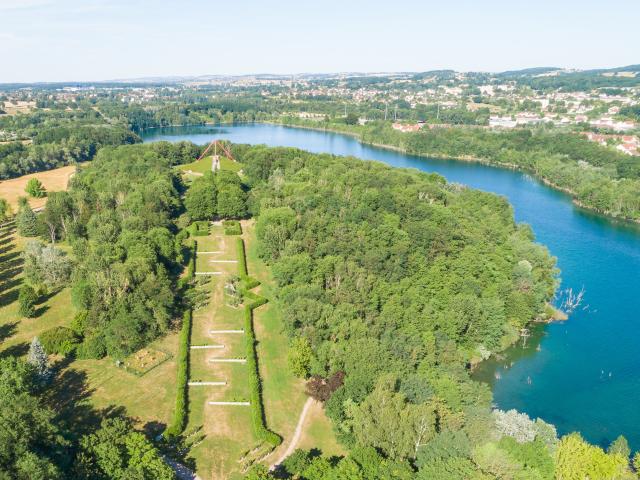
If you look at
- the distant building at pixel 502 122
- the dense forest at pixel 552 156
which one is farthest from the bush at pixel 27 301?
the distant building at pixel 502 122

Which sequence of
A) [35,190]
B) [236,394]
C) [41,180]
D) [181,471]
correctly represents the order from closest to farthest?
1. [181,471]
2. [236,394]
3. [35,190]
4. [41,180]

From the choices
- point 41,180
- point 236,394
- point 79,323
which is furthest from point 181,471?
point 41,180

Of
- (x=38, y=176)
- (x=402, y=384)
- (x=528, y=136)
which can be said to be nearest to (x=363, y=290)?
(x=402, y=384)

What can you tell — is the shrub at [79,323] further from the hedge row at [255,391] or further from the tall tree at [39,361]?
the hedge row at [255,391]

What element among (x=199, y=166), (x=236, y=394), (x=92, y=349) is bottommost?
(x=236, y=394)

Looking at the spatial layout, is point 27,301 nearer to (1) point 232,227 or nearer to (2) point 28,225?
(2) point 28,225

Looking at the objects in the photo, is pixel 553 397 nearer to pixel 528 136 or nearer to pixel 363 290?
pixel 363 290

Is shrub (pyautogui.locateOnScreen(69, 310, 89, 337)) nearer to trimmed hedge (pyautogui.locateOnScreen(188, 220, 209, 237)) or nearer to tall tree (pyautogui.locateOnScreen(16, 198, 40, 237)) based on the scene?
trimmed hedge (pyautogui.locateOnScreen(188, 220, 209, 237))
